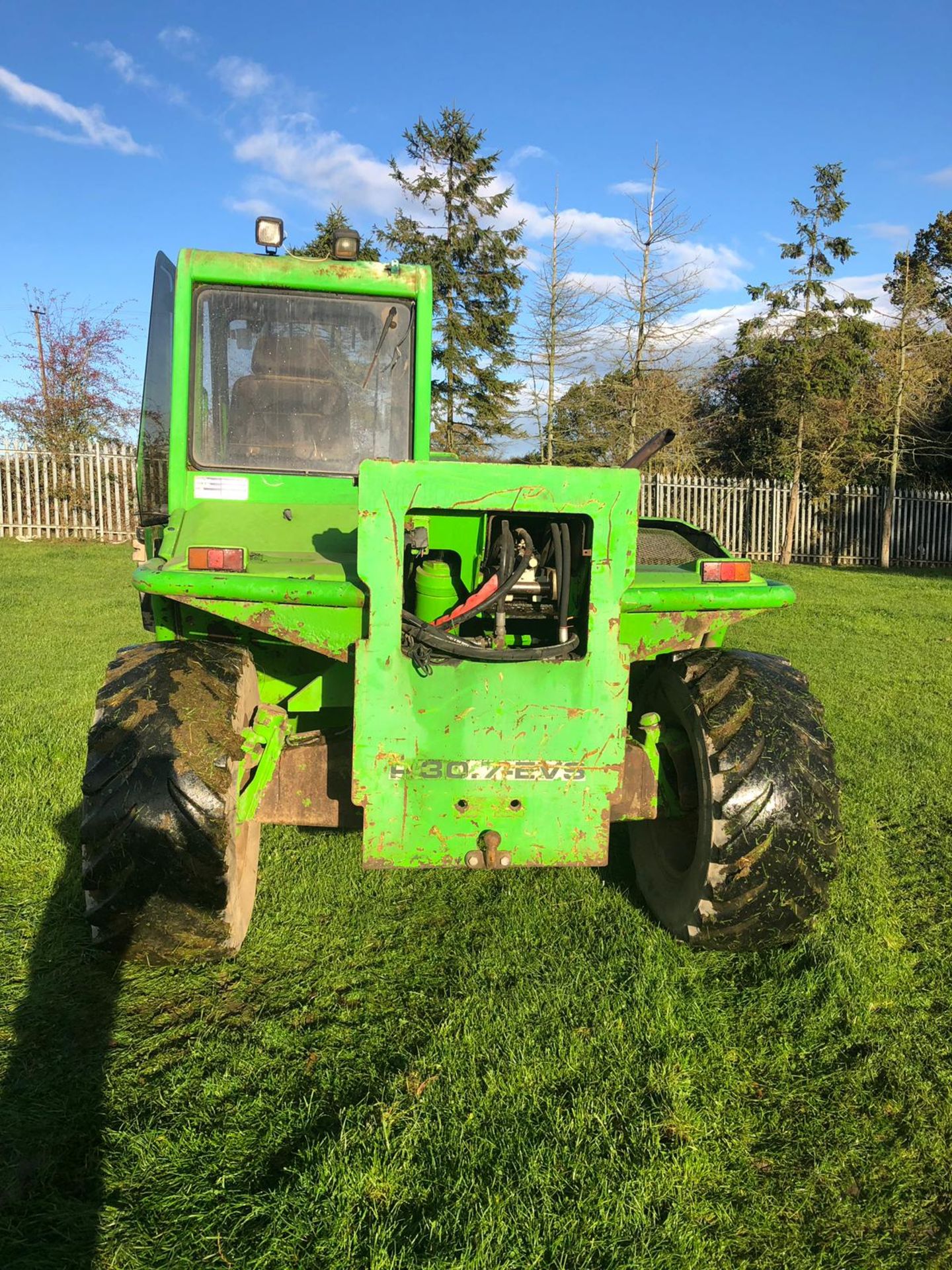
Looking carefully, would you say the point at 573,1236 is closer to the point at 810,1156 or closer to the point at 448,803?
the point at 810,1156

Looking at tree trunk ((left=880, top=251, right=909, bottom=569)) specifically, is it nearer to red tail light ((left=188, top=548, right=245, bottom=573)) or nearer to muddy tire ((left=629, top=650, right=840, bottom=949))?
muddy tire ((left=629, top=650, right=840, bottom=949))

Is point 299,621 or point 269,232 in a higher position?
point 269,232

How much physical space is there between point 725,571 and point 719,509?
1830 centimetres

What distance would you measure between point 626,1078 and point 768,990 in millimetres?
713

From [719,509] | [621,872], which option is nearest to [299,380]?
[621,872]

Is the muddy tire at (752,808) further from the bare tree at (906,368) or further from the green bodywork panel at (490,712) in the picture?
the bare tree at (906,368)

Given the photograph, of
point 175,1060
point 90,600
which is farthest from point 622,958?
point 90,600

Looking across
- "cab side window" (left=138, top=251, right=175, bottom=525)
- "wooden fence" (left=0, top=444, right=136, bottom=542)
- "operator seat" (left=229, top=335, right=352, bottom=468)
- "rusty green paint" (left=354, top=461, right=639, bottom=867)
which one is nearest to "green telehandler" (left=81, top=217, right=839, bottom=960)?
"rusty green paint" (left=354, top=461, right=639, bottom=867)

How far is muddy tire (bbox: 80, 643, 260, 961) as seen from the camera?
105 inches

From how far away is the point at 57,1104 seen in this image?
2.33 metres

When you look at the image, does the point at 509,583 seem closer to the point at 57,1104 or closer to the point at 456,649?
the point at 456,649

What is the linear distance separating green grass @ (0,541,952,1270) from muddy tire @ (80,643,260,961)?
229mm

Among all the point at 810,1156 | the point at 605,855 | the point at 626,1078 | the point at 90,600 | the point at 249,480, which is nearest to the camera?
the point at 810,1156

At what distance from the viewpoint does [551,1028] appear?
2.71 m
